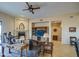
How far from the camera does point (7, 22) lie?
2.60m

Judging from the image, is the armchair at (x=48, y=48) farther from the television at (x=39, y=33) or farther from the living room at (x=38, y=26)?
the television at (x=39, y=33)

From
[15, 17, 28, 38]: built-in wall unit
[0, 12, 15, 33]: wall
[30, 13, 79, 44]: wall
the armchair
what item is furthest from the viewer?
the armchair

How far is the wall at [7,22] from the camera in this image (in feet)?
8.11

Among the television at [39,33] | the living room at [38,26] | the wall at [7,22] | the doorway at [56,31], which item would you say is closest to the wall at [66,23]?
the living room at [38,26]

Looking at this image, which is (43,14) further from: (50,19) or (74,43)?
(74,43)

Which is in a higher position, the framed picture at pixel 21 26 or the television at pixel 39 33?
the framed picture at pixel 21 26

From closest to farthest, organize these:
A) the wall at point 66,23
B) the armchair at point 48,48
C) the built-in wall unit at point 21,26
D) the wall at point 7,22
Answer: the wall at point 7,22
the built-in wall unit at point 21,26
the wall at point 66,23
the armchair at point 48,48

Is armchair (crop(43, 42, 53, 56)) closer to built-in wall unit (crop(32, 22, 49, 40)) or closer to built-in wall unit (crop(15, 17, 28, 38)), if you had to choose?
built-in wall unit (crop(32, 22, 49, 40))

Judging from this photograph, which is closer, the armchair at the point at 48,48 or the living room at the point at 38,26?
the living room at the point at 38,26

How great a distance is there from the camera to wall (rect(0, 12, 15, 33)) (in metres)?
2.47

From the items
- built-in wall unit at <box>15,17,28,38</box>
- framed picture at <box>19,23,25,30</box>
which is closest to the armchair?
built-in wall unit at <box>15,17,28,38</box>

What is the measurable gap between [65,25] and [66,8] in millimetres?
763

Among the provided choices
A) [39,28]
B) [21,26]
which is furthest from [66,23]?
[21,26]

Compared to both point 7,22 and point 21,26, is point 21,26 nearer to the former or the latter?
point 21,26
